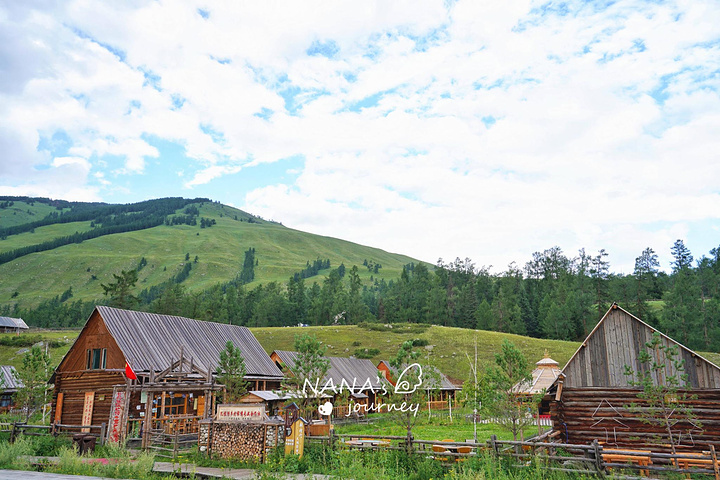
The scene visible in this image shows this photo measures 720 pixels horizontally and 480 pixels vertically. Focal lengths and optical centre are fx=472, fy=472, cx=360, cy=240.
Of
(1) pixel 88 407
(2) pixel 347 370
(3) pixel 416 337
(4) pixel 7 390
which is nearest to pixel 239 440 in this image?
(1) pixel 88 407

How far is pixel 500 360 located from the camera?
21406 millimetres

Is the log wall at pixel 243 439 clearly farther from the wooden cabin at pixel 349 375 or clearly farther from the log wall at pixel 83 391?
the wooden cabin at pixel 349 375

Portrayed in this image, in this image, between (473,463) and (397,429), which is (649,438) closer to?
(473,463)

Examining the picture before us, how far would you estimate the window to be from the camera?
32062 millimetres

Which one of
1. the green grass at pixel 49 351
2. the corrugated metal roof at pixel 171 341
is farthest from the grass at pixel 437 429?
the green grass at pixel 49 351

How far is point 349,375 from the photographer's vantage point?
54.9 m

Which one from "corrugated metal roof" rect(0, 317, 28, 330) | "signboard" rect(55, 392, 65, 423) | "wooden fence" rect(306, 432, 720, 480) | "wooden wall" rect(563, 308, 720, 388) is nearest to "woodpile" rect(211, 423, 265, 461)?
"wooden fence" rect(306, 432, 720, 480)

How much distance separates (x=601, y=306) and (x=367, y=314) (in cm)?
5534

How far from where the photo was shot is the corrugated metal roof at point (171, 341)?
106 feet

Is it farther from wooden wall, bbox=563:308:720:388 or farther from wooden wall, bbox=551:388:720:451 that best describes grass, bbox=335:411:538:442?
wooden wall, bbox=563:308:720:388

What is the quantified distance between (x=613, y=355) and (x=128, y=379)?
2693 cm

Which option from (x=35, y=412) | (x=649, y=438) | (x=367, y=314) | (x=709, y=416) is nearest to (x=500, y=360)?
(x=649, y=438)

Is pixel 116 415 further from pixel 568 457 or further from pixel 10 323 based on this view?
pixel 10 323

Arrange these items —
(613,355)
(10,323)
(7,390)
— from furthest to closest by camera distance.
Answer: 1. (10,323)
2. (7,390)
3. (613,355)
